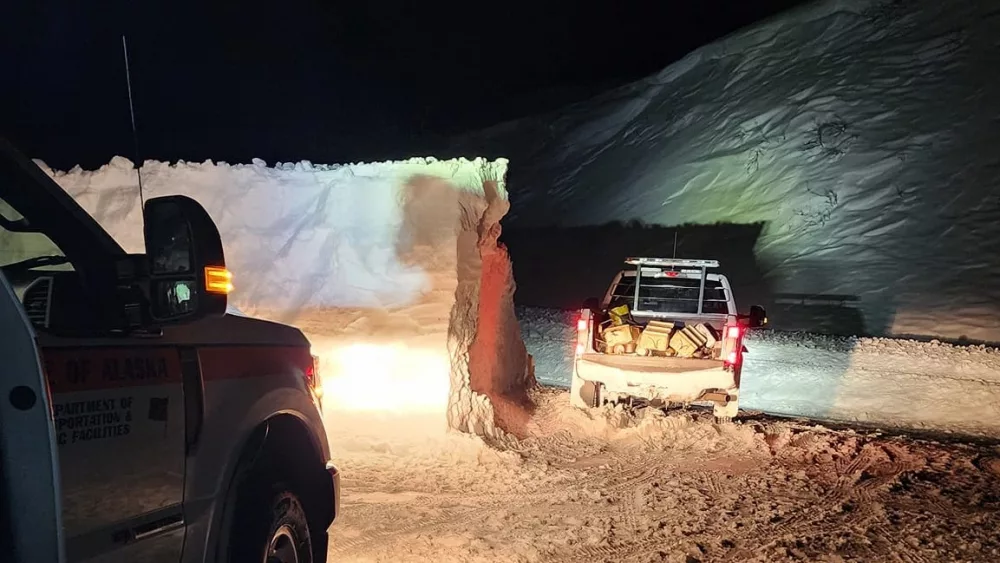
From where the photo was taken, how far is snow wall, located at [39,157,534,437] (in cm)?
739

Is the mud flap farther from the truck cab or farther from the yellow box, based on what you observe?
the truck cab

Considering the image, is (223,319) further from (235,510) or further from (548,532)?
(548,532)

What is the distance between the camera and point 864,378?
36.8 ft

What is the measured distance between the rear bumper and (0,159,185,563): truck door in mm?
6255

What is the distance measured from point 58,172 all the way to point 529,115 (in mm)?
33474

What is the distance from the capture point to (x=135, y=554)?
233 centimetres

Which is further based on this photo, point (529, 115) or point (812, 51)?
point (529, 115)

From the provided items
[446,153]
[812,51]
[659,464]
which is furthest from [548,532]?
[446,153]

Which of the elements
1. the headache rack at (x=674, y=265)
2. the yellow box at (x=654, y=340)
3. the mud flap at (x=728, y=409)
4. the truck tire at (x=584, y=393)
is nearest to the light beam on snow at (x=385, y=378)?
the truck tire at (x=584, y=393)

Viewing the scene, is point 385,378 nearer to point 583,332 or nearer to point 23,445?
point 583,332

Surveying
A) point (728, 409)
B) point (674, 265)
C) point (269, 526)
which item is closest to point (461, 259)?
point (674, 265)

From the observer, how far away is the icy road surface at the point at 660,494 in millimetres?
5125

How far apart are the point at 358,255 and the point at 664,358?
3.59 meters

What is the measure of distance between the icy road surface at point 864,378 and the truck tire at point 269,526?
7650mm
